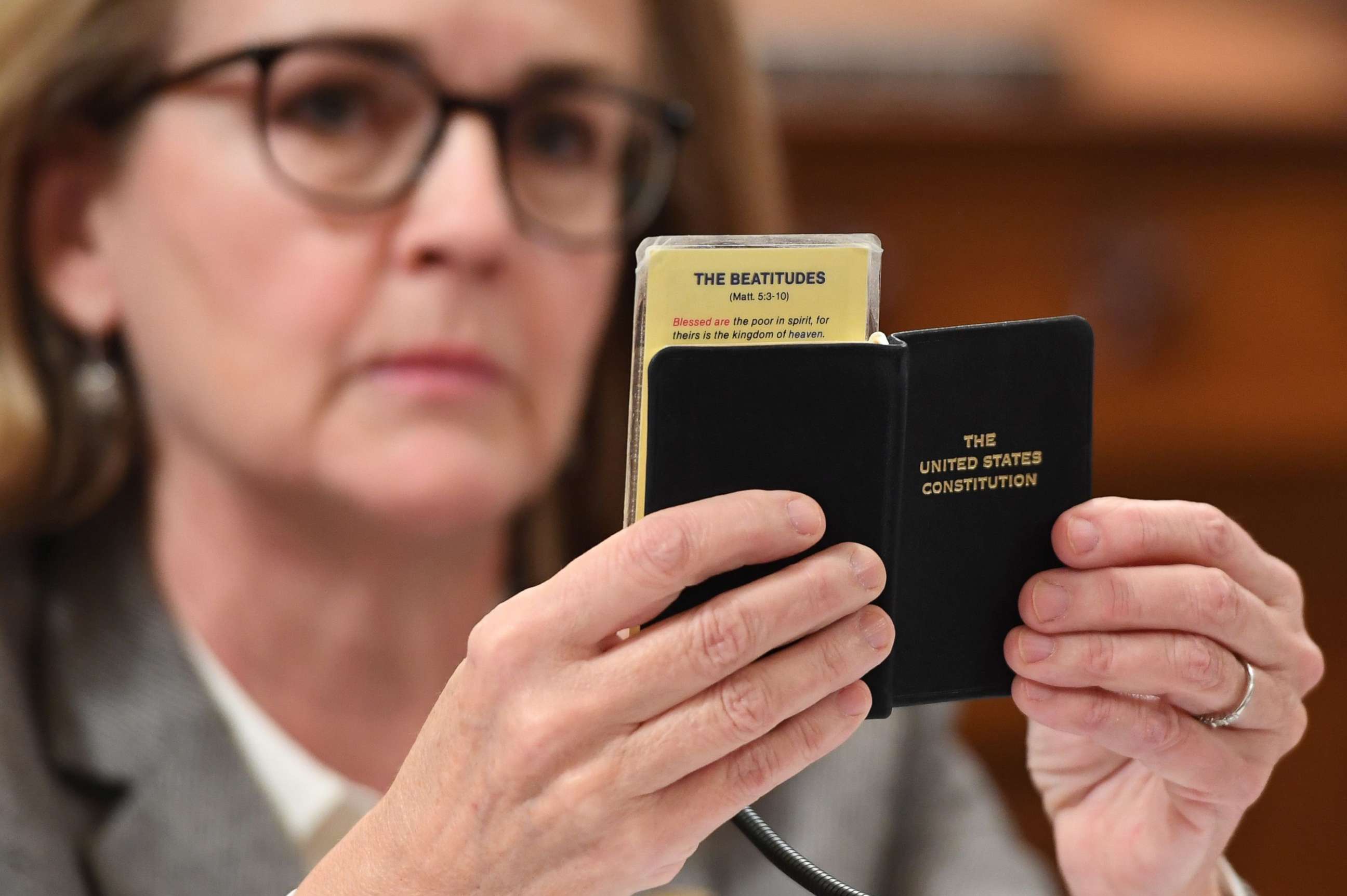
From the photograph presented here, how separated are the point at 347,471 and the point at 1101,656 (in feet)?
1.76

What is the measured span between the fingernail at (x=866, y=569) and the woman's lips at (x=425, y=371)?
45 cm

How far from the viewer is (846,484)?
496 millimetres

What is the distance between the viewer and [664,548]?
48 centimetres

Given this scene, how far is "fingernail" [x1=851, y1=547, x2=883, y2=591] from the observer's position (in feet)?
1.61

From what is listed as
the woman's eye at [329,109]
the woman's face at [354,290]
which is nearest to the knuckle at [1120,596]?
the woman's face at [354,290]

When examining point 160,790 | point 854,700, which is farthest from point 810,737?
point 160,790

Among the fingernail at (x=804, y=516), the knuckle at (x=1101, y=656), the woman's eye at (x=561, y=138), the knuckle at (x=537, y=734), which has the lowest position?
the knuckle at (x=537, y=734)

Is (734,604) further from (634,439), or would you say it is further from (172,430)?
(172,430)

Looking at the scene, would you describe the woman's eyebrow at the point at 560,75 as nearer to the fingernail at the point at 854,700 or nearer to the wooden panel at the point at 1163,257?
the fingernail at the point at 854,700

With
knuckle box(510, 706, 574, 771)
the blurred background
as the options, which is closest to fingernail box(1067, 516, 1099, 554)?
knuckle box(510, 706, 574, 771)

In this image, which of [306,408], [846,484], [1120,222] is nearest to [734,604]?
[846,484]

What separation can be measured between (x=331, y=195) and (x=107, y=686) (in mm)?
380

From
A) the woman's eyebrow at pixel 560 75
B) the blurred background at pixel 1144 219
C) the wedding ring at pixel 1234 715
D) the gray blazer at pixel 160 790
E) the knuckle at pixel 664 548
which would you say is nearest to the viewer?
the knuckle at pixel 664 548

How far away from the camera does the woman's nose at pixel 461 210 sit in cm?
87
